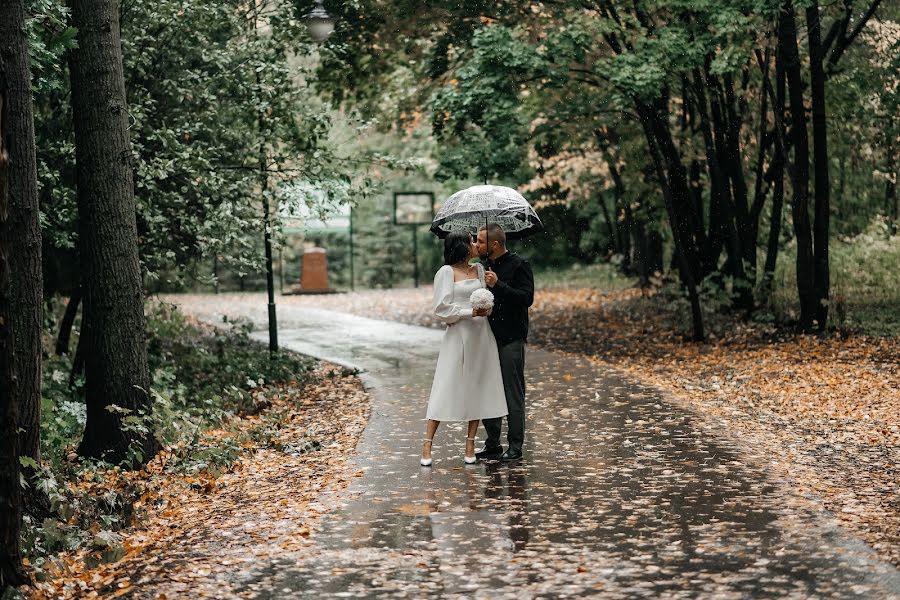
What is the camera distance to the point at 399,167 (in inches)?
591

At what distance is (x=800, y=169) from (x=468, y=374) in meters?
10.3

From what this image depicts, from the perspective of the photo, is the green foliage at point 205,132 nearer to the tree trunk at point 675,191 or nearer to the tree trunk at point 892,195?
the tree trunk at point 675,191

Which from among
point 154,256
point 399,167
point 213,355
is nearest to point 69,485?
point 154,256

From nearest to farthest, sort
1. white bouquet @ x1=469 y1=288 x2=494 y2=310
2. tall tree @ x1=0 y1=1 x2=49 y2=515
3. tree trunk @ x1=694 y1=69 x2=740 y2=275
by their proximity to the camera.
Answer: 1. tall tree @ x1=0 y1=1 x2=49 y2=515
2. white bouquet @ x1=469 y1=288 x2=494 y2=310
3. tree trunk @ x1=694 y1=69 x2=740 y2=275

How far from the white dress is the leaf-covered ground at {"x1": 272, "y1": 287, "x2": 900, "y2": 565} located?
232cm

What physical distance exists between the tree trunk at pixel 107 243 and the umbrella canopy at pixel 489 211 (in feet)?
8.87


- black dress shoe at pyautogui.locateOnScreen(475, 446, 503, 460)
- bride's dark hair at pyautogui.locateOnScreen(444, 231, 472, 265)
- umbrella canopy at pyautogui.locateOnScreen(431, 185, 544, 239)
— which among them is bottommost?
black dress shoe at pyautogui.locateOnScreen(475, 446, 503, 460)

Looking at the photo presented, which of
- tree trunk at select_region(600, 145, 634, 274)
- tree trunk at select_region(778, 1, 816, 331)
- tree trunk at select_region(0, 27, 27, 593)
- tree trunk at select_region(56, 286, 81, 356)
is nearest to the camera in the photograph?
tree trunk at select_region(0, 27, 27, 593)

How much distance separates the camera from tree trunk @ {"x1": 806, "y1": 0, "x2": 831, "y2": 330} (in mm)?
16812

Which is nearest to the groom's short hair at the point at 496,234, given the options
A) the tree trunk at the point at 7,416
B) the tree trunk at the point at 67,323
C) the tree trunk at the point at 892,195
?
the tree trunk at the point at 7,416

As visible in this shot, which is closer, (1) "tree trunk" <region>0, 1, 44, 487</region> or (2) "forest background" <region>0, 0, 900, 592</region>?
(1) "tree trunk" <region>0, 1, 44, 487</region>

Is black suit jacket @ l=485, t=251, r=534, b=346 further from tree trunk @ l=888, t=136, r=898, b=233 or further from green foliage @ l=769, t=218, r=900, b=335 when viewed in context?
tree trunk @ l=888, t=136, r=898, b=233

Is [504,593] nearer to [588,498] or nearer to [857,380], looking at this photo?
[588,498]

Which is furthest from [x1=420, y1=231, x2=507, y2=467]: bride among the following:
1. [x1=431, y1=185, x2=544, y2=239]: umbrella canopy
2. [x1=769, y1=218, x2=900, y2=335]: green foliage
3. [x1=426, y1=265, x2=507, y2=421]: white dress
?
[x1=769, y1=218, x2=900, y2=335]: green foliage
